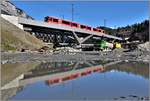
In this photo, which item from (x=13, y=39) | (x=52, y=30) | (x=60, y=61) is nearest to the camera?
(x=60, y=61)

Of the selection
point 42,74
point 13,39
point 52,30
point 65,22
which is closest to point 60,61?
point 42,74

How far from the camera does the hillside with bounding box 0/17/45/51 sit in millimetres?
51056

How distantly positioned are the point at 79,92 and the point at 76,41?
87.4 meters

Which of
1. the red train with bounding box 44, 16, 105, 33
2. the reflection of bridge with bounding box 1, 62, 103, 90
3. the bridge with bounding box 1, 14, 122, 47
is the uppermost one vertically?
the red train with bounding box 44, 16, 105, 33

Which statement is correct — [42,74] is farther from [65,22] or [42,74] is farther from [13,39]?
[65,22]

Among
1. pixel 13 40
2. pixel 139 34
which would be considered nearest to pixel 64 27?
pixel 13 40

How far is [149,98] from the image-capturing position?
8945 millimetres

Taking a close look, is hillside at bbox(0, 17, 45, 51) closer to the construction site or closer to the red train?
the construction site

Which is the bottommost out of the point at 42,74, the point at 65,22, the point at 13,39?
the point at 42,74

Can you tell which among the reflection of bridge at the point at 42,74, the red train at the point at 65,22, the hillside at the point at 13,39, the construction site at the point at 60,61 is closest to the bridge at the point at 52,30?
the construction site at the point at 60,61

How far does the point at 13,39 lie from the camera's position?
5588 cm

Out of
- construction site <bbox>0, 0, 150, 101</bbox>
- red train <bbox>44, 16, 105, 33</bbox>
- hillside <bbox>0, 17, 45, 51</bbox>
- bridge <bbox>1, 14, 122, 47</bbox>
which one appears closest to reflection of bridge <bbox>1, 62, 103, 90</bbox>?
construction site <bbox>0, 0, 150, 101</bbox>

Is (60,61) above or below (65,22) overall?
below

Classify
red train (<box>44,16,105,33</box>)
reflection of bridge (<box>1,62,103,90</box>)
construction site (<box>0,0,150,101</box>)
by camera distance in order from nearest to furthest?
construction site (<box>0,0,150,101</box>), reflection of bridge (<box>1,62,103,90</box>), red train (<box>44,16,105,33</box>)
